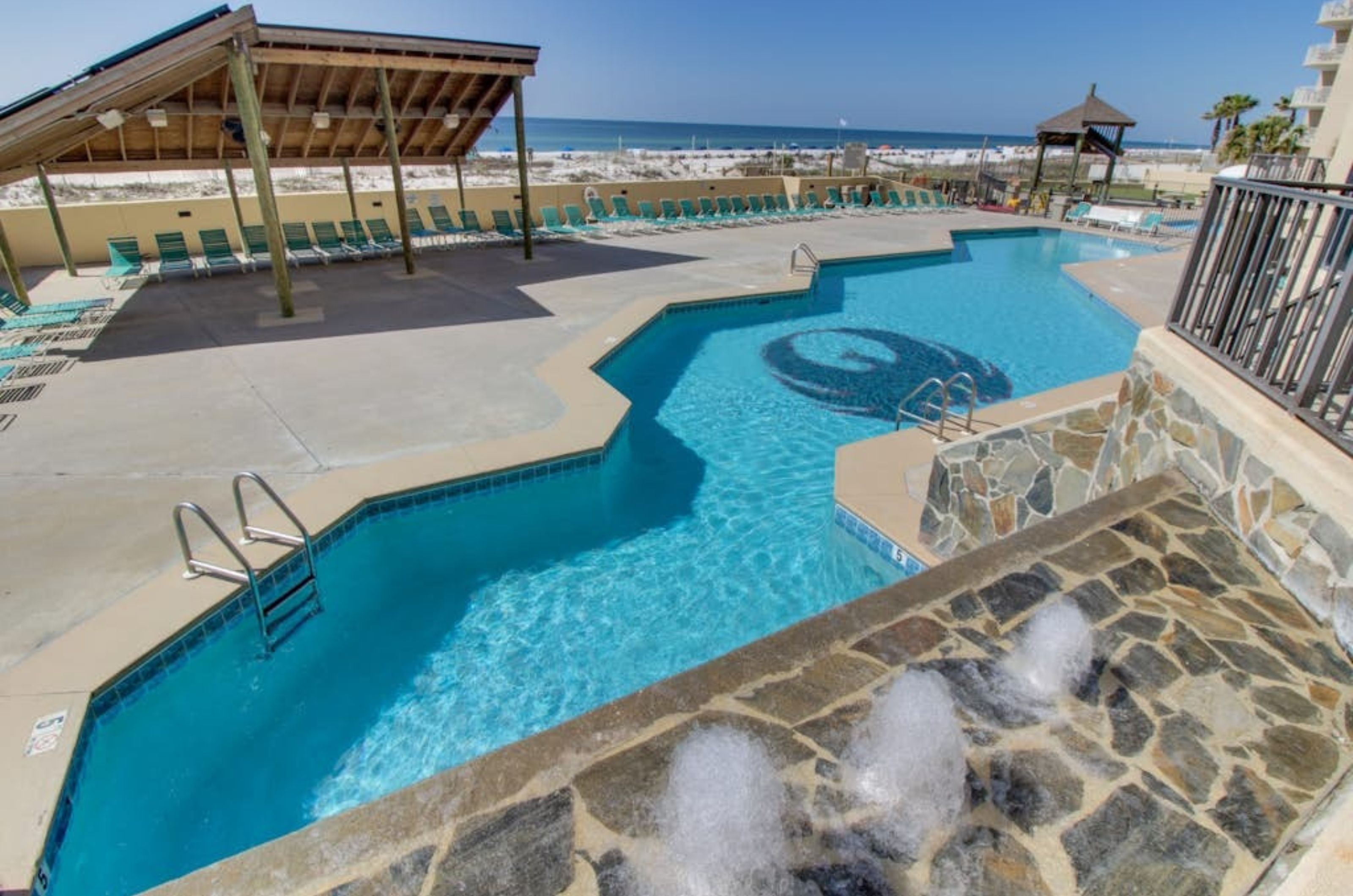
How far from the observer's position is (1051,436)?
484 cm

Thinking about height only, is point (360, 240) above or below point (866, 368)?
above

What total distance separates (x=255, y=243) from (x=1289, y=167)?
2019 centimetres

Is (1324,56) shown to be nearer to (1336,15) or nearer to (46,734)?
(1336,15)

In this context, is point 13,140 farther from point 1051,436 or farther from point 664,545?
point 1051,436

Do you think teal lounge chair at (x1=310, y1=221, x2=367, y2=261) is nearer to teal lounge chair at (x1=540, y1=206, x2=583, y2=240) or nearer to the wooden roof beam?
the wooden roof beam

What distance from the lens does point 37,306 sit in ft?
29.7

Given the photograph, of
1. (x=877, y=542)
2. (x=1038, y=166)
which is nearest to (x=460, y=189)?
(x=877, y=542)

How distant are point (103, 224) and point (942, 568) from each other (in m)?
16.7

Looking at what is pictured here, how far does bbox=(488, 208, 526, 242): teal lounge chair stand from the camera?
15808 millimetres

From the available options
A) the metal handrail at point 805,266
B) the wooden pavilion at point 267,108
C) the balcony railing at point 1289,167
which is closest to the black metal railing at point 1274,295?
the metal handrail at point 805,266

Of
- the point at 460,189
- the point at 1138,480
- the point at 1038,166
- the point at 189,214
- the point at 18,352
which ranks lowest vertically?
the point at 18,352

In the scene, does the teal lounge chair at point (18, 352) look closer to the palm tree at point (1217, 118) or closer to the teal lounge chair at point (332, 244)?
the teal lounge chair at point (332, 244)

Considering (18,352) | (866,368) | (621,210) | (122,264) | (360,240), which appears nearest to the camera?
(18,352)

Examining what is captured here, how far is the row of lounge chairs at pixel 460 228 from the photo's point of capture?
12516mm
